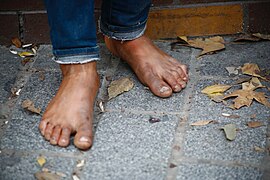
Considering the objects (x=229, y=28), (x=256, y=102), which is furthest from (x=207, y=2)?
(x=256, y=102)

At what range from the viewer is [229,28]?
2324 mm

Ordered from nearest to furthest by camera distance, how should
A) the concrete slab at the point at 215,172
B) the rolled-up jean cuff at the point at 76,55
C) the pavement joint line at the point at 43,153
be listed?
the concrete slab at the point at 215,172 < the pavement joint line at the point at 43,153 < the rolled-up jean cuff at the point at 76,55

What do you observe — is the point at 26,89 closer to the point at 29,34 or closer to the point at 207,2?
the point at 29,34

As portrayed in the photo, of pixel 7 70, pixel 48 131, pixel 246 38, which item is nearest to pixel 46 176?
pixel 48 131

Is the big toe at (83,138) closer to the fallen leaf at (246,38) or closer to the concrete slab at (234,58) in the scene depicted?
the concrete slab at (234,58)

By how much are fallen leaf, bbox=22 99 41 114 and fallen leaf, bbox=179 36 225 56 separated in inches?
26.5

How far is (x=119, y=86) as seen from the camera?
2037 mm

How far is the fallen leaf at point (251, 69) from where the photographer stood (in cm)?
208

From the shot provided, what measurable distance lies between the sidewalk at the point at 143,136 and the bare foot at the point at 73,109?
3cm

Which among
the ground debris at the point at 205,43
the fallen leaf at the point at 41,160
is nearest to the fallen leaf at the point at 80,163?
the fallen leaf at the point at 41,160

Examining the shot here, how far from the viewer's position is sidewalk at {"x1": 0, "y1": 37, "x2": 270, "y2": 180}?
5.45 ft

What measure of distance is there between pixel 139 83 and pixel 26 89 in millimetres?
399

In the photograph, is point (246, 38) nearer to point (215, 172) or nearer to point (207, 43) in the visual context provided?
point (207, 43)

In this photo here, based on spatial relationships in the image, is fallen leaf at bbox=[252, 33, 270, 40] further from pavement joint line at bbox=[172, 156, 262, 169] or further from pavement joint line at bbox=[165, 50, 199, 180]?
pavement joint line at bbox=[172, 156, 262, 169]
